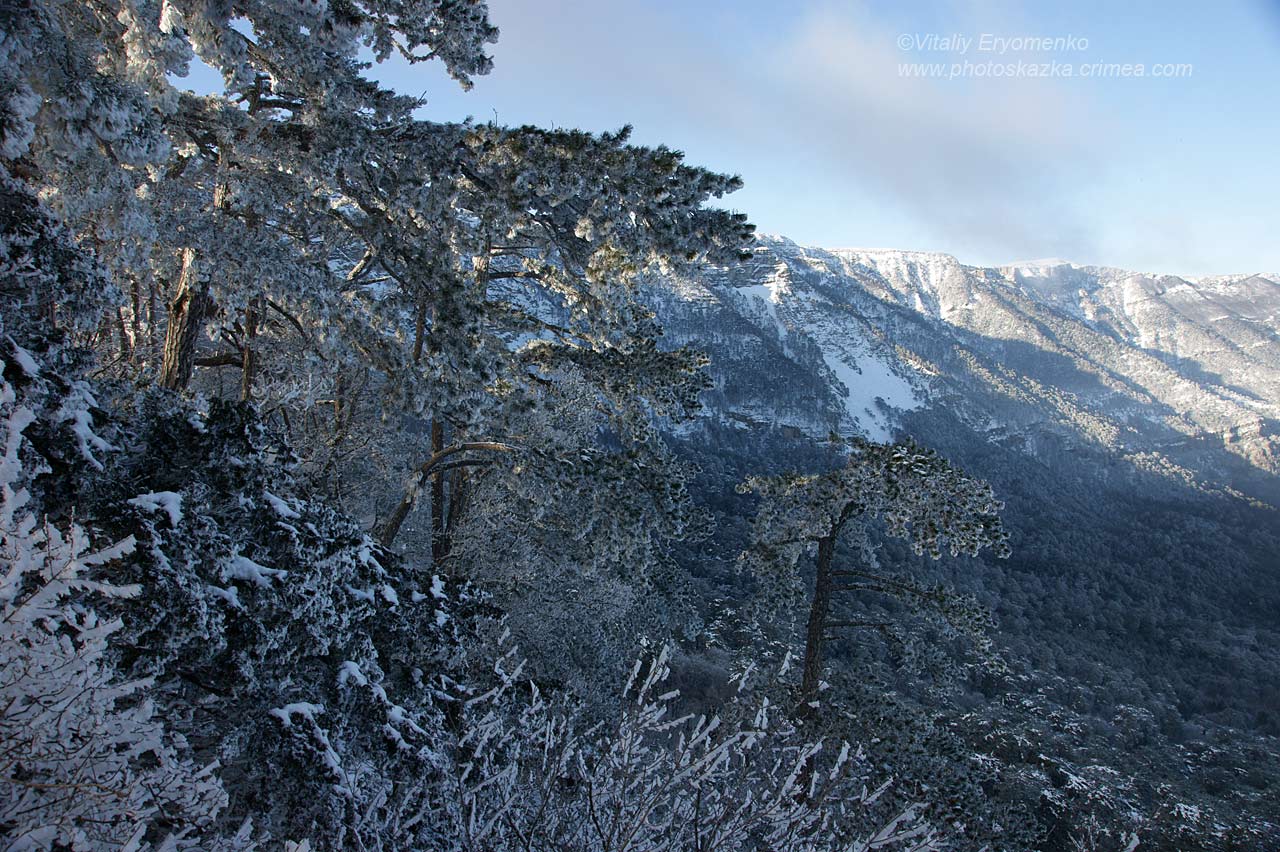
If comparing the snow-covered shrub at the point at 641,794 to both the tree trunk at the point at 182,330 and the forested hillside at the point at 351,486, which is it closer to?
the forested hillside at the point at 351,486

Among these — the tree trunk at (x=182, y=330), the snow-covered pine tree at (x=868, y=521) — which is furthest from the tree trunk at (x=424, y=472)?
the snow-covered pine tree at (x=868, y=521)

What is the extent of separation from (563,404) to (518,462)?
12.8ft

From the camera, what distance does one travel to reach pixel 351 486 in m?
11.5

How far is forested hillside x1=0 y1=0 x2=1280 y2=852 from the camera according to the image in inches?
102

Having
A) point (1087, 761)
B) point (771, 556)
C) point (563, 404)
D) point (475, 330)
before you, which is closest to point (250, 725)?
point (475, 330)

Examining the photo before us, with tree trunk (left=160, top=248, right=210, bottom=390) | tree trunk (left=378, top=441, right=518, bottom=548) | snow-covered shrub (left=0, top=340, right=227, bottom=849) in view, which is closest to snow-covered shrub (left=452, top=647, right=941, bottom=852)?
snow-covered shrub (left=0, top=340, right=227, bottom=849)

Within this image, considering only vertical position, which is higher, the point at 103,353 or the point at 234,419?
the point at 103,353

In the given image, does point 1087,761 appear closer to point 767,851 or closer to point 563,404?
point 563,404

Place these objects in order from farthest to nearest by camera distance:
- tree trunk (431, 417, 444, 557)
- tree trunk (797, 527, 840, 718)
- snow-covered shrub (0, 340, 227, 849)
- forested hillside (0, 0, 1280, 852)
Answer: tree trunk (797, 527, 840, 718), tree trunk (431, 417, 444, 557), forested hillside (0, 0, 1280, 852), snow-covered shrub (0, 340, 227, 849)

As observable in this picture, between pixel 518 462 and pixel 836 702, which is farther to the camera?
pixel 836 702

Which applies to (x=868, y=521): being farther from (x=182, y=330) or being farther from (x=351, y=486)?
(x=182, y=330)

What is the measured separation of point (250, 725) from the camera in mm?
2932

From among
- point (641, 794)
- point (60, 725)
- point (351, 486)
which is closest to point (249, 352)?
point (351, 486)

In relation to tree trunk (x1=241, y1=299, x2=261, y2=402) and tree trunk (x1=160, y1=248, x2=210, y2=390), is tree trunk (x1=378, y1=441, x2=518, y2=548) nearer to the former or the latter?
tree trunk (x1=241, y1=299, x2=261, y2=402)
